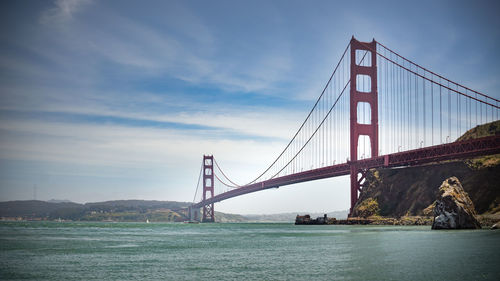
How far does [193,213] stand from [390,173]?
118904mm

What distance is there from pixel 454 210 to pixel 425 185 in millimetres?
28263

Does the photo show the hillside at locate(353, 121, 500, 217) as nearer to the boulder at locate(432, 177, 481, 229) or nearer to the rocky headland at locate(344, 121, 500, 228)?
the rocky headland at locate(344, 121, 500, 228)

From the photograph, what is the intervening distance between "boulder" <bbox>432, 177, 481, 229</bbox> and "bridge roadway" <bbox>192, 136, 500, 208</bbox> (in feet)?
45.5

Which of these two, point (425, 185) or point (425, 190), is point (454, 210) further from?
point (425, 185)

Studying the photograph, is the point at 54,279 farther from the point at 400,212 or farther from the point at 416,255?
the point at 400,212

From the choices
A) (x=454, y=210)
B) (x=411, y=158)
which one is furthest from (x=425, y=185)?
(x=454, y=210)

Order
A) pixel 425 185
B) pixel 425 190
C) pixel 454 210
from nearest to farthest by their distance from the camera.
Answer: pixel 454 210, pixel 425 190, pixel 425 185

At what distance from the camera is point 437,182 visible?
71438 mm

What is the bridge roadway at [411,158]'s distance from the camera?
59.2 meters

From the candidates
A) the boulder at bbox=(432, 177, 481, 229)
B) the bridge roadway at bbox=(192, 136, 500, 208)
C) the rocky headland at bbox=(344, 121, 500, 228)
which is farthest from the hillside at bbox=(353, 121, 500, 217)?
the boulder at bbox=(432, 177, 481, 229)

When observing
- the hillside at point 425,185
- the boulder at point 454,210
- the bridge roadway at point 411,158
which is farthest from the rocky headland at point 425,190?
the bridge roadway at point 411,158

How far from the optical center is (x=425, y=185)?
242 feet

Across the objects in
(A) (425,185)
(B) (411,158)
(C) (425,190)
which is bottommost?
(C) (425,190)

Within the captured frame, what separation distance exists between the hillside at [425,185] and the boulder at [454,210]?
14.7m
